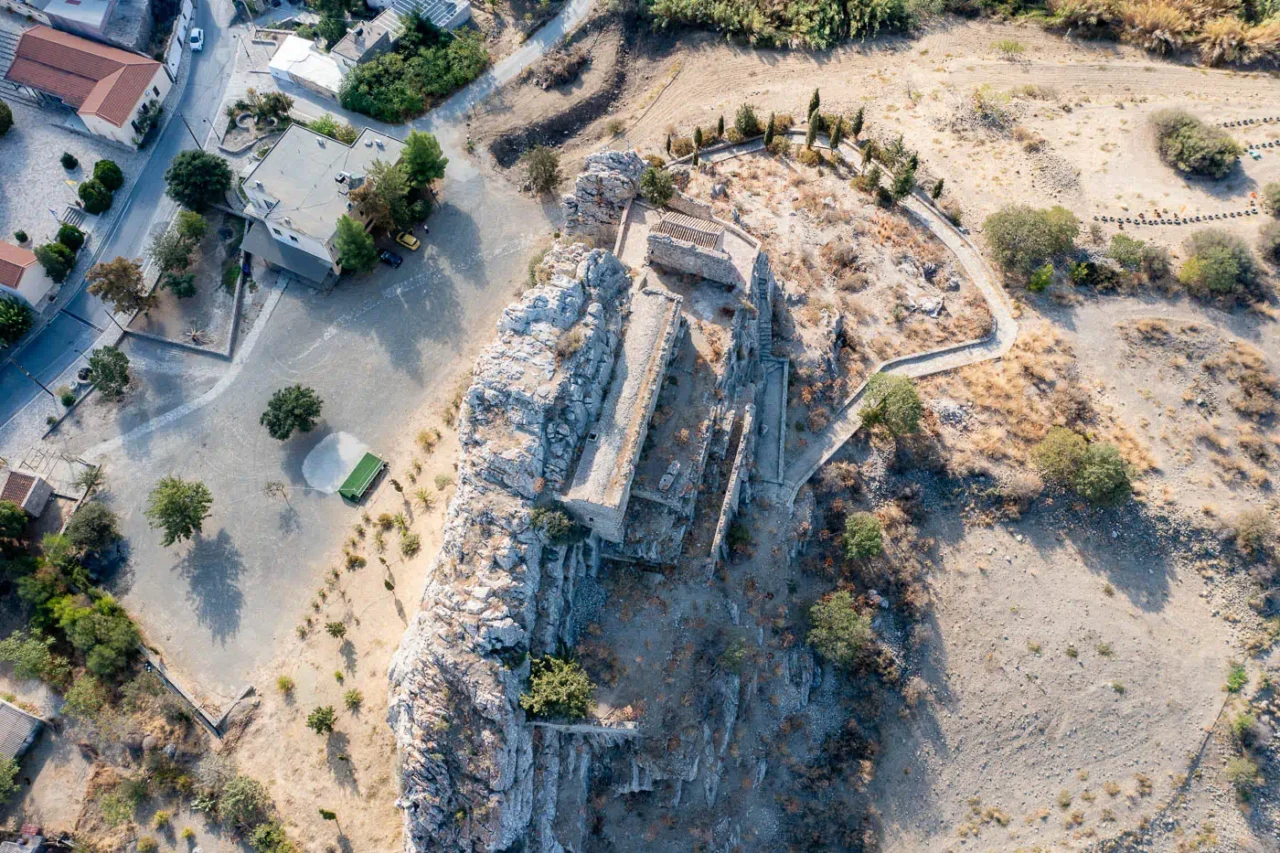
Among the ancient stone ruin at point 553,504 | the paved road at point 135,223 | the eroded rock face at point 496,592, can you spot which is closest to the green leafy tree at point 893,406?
the ancient stone ruin at point 553,504

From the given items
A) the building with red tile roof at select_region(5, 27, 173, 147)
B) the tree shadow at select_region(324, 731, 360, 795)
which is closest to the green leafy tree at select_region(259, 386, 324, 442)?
the tree shadow at select_region(324, 731, 360, 795)

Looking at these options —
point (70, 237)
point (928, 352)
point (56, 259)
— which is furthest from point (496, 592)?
point (70, 237)

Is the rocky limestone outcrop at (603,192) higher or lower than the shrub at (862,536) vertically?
higher

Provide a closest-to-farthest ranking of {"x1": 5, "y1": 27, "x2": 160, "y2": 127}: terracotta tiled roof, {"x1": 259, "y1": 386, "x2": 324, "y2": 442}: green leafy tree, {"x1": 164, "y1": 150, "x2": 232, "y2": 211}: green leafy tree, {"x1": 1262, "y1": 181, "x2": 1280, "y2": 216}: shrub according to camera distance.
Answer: {"x1": 259, "y1": 386, "x2": 324, "y2": 442}: green leafy tree
{"x1": 1262, "y1": 181, "x2": 1280, "y2": 216}: shrub
{"x1": 164, "y1": 150, "x2": 232, "y2": 211}: green leafy tree
{"x1": 5, "y1": 27, "x2": 160, "y2": 127}: terracotta tiled roof

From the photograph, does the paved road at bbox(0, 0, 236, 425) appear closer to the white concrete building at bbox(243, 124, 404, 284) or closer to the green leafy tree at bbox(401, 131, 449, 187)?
the white concrete building at bbox(243, 124, 404, 284)

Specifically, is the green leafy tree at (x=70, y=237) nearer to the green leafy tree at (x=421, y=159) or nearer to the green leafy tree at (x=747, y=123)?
the green leafy tree at (x=421, y=159)

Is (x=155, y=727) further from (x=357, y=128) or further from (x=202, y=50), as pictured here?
(x=202, y=50)
